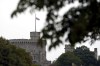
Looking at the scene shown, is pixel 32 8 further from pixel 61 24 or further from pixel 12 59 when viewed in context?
pixel 12 59

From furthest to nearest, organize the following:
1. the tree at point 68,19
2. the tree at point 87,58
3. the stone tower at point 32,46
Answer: the stone tower at point 32,46, the tree at point 87,58, the tree at point 68,19

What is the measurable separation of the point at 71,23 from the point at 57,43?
551mm

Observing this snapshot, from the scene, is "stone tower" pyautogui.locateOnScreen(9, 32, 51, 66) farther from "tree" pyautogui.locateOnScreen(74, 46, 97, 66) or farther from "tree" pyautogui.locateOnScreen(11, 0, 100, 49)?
"tree" pyautogui.locateOnScreen(11, 0, 100, 49)

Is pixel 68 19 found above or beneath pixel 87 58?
above

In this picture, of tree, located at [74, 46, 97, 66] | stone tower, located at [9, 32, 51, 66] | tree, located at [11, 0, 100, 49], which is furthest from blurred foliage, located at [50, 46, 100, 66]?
tree, located at [11, 0, 100, 49]

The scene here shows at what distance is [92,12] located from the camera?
421 inches

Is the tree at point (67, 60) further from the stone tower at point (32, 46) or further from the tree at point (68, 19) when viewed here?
the tree at point (68, 19)

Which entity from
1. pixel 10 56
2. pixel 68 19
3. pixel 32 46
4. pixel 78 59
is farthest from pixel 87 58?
pixel 68 19

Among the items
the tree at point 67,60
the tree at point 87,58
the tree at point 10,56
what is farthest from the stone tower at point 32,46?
the tree at point 10,56

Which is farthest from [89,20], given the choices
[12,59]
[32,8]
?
[12,59]

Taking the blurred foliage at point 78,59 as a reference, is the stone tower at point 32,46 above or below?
above

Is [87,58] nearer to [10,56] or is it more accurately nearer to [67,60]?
[67,60]

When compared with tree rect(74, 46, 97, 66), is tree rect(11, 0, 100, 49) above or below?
above

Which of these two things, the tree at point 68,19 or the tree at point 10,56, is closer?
the tree at point 68,19
